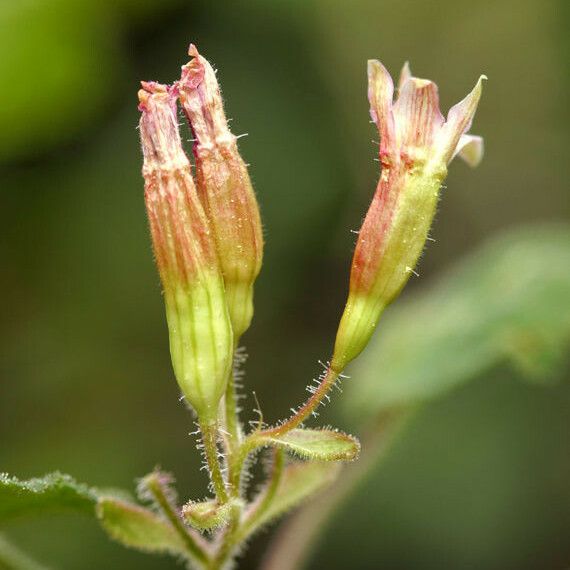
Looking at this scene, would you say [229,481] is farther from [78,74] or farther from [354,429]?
[78,74]

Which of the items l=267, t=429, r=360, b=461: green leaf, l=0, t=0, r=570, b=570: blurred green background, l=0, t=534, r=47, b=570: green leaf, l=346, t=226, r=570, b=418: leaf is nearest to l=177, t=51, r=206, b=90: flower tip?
l=267, t=429, r=360, b=461: green leaf

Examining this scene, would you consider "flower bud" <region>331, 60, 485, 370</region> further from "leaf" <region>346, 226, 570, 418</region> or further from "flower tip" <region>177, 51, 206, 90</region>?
"leaf" <region>346, 226, 570, 418</region>

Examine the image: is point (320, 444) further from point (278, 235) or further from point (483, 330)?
point (278, 235)

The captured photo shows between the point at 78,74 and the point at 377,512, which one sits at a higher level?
the point at 78,74

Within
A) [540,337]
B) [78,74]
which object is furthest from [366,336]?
[78,74]

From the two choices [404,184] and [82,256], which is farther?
[82,256]

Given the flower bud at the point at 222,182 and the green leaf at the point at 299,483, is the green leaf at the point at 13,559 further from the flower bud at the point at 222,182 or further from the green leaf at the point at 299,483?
the flower bud at the point at 222,182
